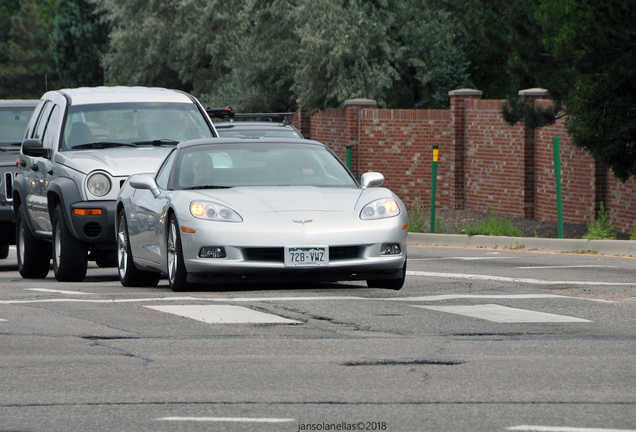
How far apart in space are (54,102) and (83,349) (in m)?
7.17

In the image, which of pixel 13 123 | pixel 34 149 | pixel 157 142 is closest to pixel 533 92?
pixel 13 123

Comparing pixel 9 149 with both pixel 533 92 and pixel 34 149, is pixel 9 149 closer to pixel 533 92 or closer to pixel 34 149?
pixel 34 149

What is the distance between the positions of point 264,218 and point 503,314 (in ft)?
7.65

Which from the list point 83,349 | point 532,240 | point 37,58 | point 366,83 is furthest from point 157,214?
point 37,58

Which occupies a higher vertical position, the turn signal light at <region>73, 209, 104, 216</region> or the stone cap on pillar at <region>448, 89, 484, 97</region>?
the stone cap on pillar at <region>448, 89, 484, 97</region>

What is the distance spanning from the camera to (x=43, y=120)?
1445cm

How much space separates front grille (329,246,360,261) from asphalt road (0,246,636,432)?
33 cm

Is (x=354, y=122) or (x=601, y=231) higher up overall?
(x=354, y=122)

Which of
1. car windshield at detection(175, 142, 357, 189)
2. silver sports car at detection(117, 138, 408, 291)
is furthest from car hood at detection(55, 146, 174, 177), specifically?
car windshield at detection(175, 142, 357, 189)

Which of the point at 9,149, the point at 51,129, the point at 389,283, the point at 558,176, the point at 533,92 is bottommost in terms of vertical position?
the point at 389,283

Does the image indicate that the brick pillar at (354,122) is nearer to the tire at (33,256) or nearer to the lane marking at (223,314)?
the tire at (33,256)

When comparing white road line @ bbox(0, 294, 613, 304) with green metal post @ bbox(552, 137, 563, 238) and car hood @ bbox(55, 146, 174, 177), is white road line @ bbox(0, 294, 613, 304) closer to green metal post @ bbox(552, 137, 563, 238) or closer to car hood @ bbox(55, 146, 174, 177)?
car hood @ bbox(55, 146, 174, 177)

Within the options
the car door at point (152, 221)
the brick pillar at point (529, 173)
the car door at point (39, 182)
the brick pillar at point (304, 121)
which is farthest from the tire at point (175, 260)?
the brick pillar at point (304, 121)

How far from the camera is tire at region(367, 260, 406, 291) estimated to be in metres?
11.0
